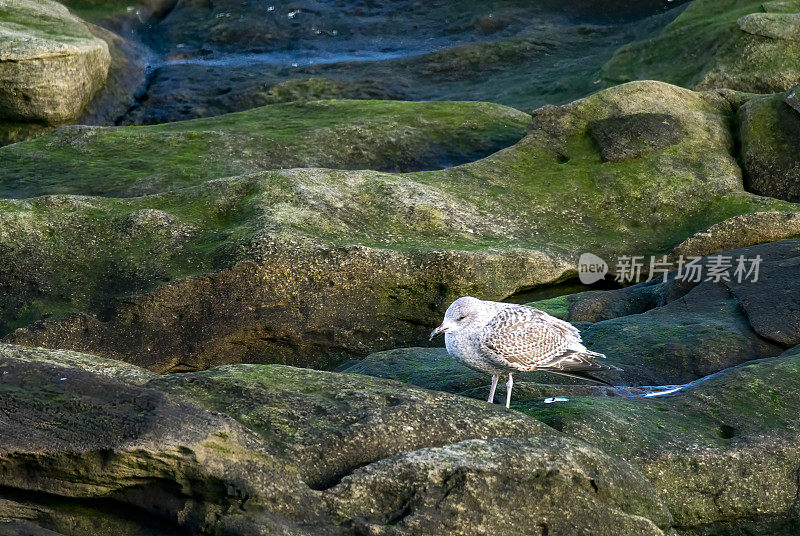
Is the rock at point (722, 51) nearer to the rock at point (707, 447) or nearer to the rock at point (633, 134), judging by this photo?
the rock at point (633, 134)

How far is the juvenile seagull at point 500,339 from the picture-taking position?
12.9 metres

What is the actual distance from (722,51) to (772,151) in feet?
34.0

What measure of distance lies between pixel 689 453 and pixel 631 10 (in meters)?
44.4

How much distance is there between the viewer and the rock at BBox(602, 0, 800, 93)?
1454 inches

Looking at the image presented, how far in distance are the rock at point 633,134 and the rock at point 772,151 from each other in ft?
7.08

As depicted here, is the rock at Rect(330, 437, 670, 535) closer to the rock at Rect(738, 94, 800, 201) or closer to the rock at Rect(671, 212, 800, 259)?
the rock at Rect(671, 212, 800, 259)

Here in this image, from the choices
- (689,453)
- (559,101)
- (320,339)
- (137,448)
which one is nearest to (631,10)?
(559,101)

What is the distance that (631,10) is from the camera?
53.1 meters

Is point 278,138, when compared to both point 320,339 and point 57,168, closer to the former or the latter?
point 57,168

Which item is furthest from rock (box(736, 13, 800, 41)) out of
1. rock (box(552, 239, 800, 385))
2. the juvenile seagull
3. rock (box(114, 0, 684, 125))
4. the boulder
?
the juvenile seagull

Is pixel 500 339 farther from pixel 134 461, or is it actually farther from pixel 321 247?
pixel 321 247

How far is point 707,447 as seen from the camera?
12.5 metres

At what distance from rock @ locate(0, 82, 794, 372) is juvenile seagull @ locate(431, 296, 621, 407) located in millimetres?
7802

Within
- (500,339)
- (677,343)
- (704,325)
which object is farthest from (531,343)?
(704,325)
